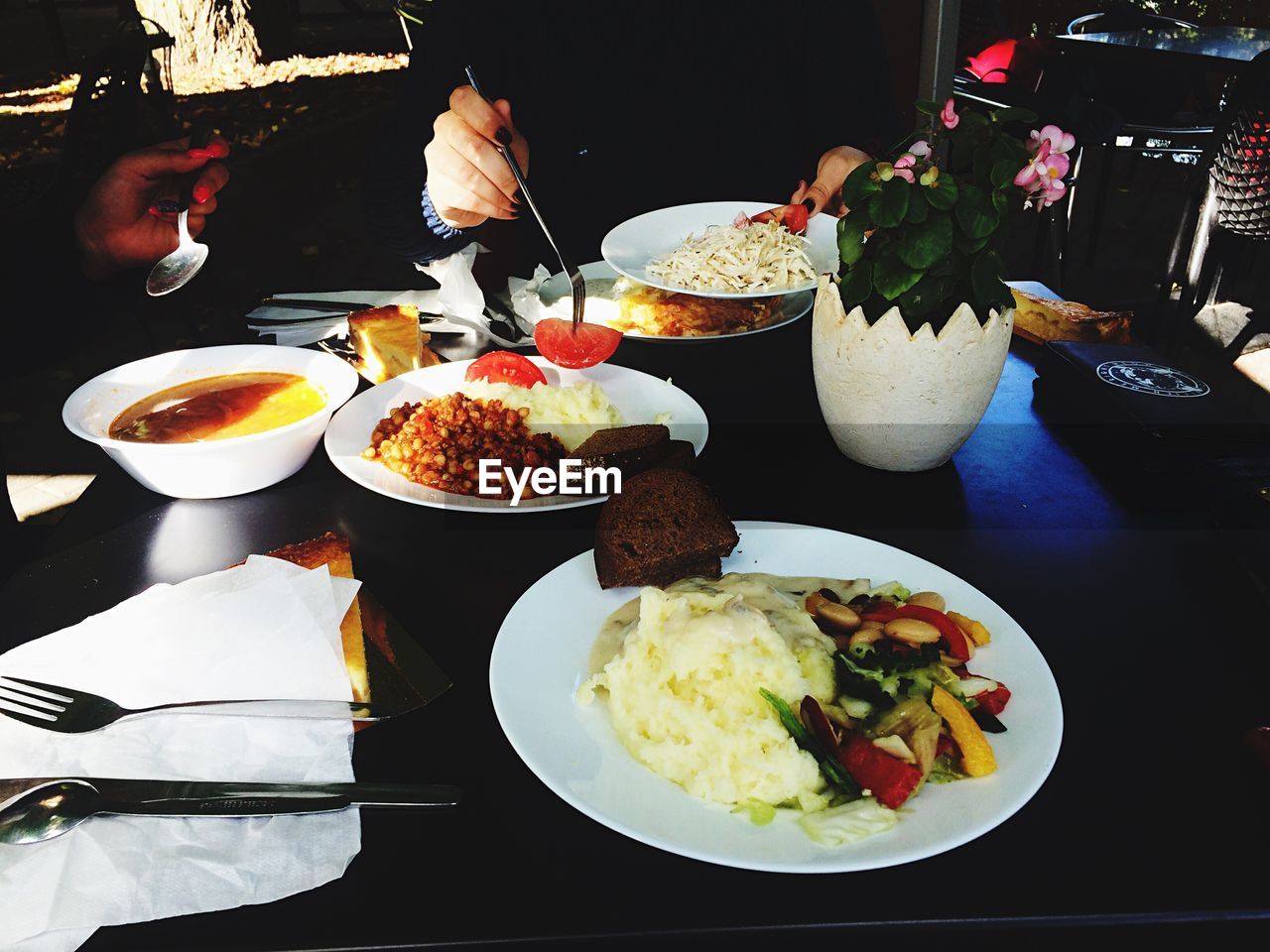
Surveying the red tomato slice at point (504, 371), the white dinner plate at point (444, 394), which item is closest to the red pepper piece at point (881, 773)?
the white dinner plate at point (444, 394)

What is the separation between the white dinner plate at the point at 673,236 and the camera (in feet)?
7.72

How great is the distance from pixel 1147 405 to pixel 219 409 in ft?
5.45

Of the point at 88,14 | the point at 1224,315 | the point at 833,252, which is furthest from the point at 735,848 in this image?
the point at 88,14

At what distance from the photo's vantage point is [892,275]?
1.51 meters

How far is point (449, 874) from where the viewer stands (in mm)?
934

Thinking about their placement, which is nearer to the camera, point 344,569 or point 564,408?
point 344,569

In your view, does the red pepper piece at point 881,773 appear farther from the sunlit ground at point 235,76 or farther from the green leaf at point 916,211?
the sunlit ground at point 235,76

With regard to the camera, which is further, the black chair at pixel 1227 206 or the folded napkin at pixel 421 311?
the black chair at pixel 1227 206

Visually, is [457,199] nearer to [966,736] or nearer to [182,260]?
[182,260]

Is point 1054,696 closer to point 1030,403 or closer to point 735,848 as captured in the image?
point 735,848

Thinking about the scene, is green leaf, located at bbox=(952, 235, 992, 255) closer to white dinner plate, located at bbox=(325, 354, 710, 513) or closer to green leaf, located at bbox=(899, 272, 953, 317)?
green leaf, located at bbox=(899, 272, 953, 317)

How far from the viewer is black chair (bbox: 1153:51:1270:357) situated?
14.1 feet

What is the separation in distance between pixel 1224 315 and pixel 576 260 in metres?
3.46

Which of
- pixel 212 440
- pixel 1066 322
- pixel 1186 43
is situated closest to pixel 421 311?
pixel 212 440
